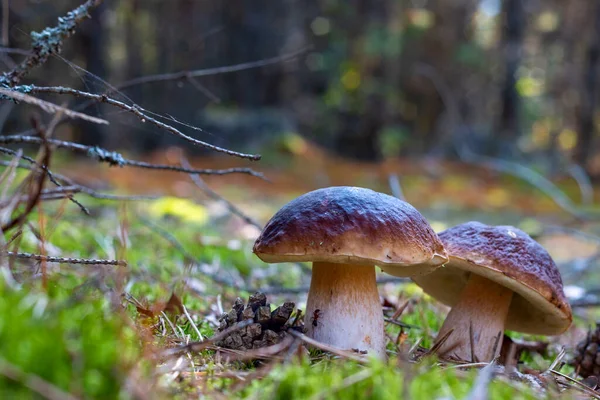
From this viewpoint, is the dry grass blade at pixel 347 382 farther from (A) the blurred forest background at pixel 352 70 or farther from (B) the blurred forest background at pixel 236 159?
(A) the blurred forest background at pixel 352 70

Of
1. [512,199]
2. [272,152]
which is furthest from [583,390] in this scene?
[272,152]

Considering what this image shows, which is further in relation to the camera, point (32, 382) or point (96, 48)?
point (96, 48)

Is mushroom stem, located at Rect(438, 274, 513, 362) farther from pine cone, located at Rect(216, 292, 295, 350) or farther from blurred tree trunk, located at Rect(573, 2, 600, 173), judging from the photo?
blurred tree trunk, located at Rect(573, 2, 600, 173)

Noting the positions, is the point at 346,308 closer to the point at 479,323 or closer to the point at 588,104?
the point at 479,323

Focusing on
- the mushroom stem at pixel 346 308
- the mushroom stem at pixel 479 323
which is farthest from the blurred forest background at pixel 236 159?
the mushroom stem at pixel 479 323

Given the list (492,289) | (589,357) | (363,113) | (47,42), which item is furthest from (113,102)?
(363,113)

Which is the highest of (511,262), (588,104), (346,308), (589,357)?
(588,104)

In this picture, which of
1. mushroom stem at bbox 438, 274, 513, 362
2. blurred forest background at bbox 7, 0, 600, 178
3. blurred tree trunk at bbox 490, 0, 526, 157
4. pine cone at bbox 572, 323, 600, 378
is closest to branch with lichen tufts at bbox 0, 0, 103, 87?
mushroom stem at bbox 438, 274, 513, 362

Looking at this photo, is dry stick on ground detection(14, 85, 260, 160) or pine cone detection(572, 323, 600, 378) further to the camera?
pine cone detection(572, 323, 600, 378)
